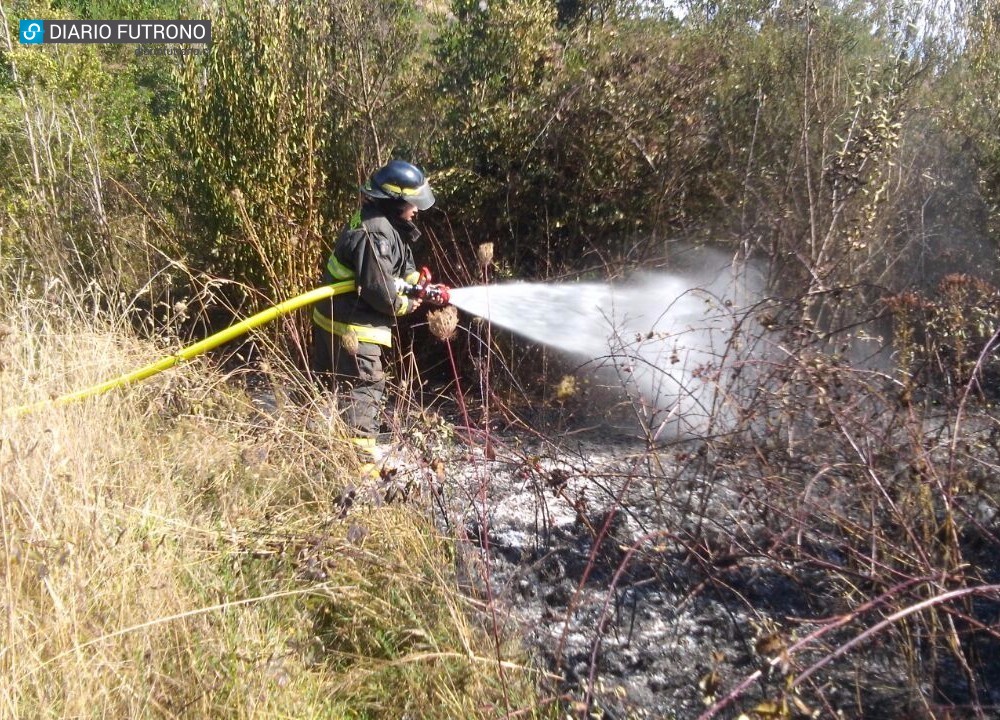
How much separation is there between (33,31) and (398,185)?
25.1ft

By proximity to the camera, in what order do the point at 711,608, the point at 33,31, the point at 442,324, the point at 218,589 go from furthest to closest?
the point at 33,31 → the point at 711,608 → the point at 442,324 → the point at 218,589

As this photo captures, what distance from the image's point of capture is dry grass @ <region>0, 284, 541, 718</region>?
2.59 meters

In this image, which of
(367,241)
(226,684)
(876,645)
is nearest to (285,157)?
(367,241)

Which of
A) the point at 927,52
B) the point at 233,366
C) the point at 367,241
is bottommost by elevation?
the point at 233,366

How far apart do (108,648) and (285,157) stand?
4.37 m

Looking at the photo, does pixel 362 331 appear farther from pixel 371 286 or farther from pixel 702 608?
pixel 702 608

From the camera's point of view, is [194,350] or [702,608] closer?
[702,608]

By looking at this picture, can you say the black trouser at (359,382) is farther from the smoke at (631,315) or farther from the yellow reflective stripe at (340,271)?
the smoke at (631,315)

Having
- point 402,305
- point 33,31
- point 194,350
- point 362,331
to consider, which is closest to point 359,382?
point 362,331

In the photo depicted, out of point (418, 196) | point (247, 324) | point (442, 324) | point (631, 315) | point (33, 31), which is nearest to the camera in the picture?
point (442, 324)

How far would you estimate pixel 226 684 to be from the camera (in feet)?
8.73

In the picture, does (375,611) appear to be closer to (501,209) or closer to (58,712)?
(58,712)

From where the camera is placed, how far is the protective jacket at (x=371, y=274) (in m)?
4.43

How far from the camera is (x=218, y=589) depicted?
117 inches
